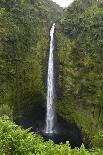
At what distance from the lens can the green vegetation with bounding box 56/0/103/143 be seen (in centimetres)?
5066

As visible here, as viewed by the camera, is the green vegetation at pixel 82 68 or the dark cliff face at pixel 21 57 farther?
the dark cliff face at pixel 21 57

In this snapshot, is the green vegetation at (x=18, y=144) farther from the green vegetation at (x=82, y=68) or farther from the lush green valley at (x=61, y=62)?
the green vegetation at (x=82, y=68)

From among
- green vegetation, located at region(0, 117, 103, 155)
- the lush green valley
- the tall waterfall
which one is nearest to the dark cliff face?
the lush green valley

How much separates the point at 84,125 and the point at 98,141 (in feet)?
39.8

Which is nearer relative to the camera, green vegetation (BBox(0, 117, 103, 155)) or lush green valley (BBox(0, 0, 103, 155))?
green vegetation (BBox(0, 117, 103, 155))

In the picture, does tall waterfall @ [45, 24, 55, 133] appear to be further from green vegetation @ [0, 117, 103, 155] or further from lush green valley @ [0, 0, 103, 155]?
green vegetation @ [0, 117, 103, 155]

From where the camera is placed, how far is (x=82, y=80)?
171 feet

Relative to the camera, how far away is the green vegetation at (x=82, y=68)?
166ft

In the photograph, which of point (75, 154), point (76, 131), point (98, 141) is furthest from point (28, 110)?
point (75, 154)

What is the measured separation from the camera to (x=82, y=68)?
53688 millimetres

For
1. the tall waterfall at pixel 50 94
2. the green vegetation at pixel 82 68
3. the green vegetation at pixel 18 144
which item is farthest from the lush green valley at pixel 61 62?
the green vegetation at pixel 18 144

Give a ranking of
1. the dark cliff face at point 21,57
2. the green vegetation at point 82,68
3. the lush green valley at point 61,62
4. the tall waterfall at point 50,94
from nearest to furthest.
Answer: the green vegetation at point 82,68
the lush green valley at point 61,62
the dark cliff face at point 21,57
the tall waterfall at point 50,94

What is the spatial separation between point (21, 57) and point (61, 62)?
6.06 metres

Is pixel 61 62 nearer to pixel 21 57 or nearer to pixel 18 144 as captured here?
pixel 21 57
